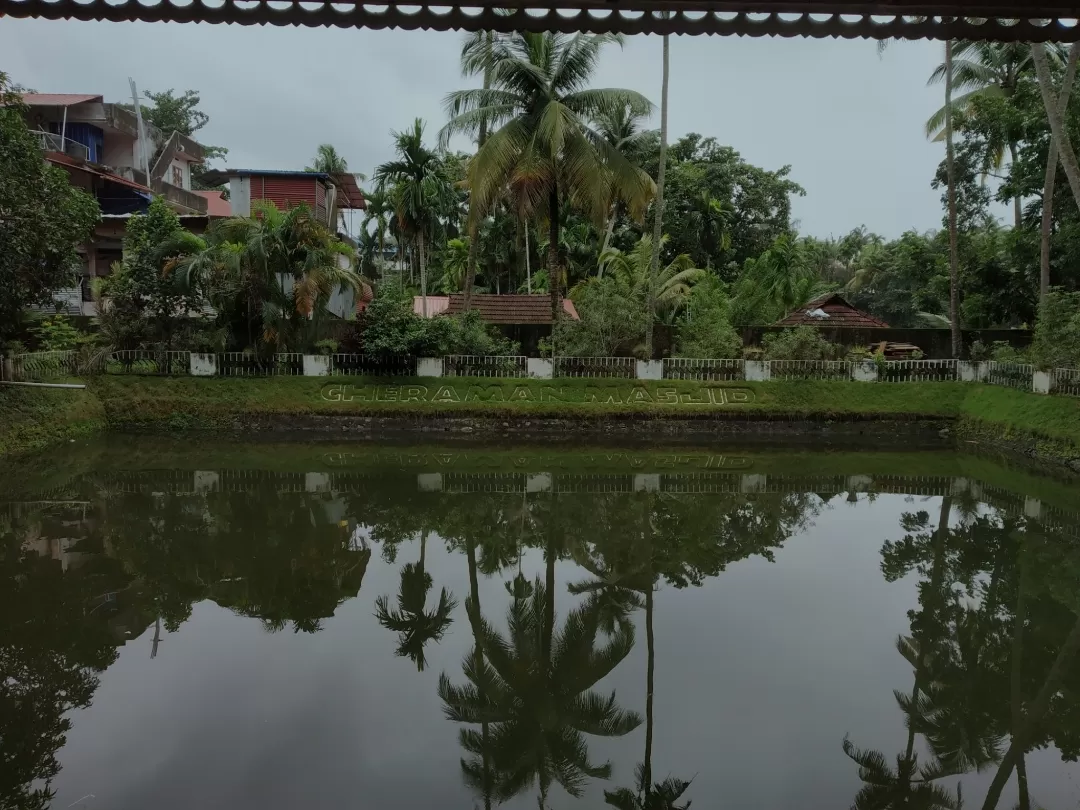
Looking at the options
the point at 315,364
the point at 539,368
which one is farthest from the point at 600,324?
the point at 315,364

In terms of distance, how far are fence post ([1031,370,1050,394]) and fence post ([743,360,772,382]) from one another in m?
5.66

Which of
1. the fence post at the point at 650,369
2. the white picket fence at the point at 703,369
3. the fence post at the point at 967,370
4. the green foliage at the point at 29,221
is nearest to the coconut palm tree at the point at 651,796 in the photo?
the green foliage at the point at 29,221

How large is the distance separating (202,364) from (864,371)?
16549mm

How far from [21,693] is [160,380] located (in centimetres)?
1410

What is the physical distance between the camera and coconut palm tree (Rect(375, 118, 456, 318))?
2409 cm

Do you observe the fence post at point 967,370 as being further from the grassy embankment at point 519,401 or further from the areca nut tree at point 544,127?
the areca nut tree at point 544,127

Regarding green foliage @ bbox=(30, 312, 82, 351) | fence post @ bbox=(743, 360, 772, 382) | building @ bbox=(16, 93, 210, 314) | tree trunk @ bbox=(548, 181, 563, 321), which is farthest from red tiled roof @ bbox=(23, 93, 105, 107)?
fence post @ bbox=(743, 360, 772, 382)

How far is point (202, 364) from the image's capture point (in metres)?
18.3

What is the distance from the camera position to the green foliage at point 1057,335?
15.2m

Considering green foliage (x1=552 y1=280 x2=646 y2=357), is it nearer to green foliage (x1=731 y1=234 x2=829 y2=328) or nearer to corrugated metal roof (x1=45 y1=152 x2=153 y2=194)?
green foliage (x1=731 y1=234 x2=829 y2=328)

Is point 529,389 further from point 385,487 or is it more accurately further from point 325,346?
point 385,487

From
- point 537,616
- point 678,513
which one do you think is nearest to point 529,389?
point 678,513

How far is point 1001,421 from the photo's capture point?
16359 millimetres

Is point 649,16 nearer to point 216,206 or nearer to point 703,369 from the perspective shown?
point 703,369
